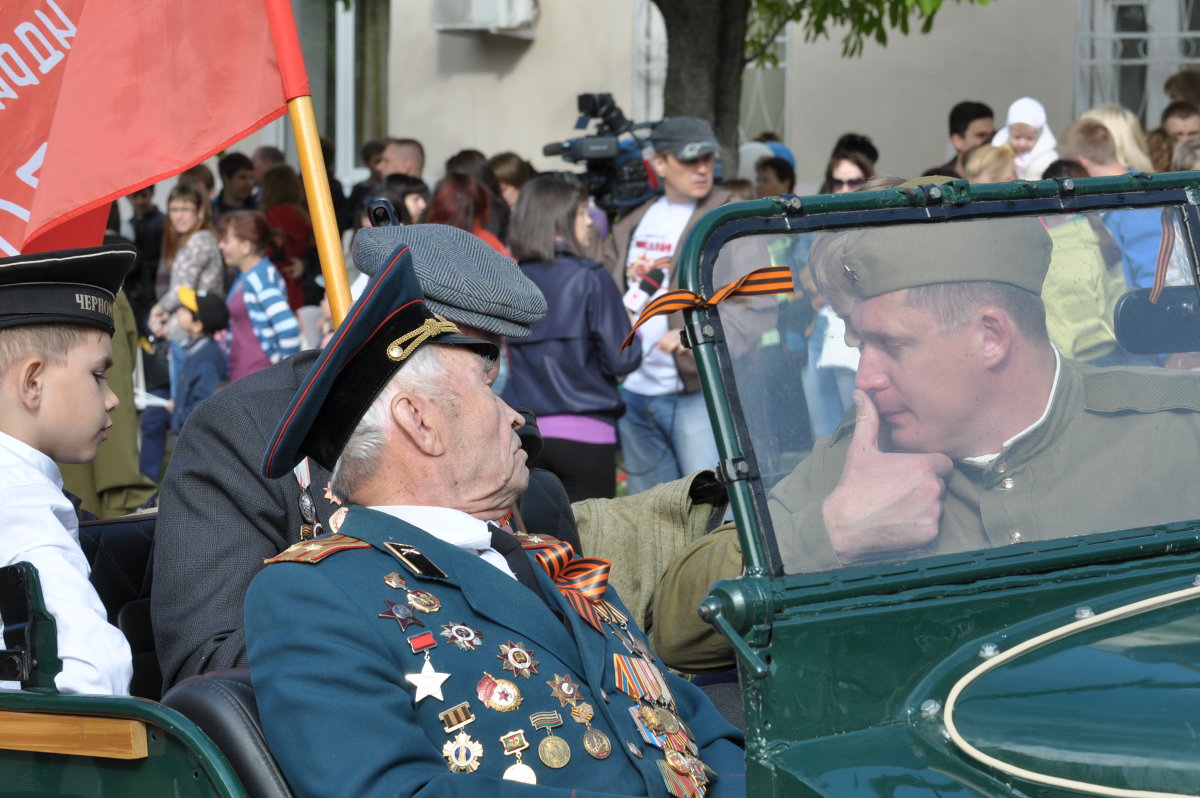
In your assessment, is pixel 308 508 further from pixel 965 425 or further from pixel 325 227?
pixel 965 425

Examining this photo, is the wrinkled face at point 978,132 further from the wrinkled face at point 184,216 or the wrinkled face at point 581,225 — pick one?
the wrinkled face at point 184,216

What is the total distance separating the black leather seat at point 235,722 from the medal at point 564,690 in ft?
1.42

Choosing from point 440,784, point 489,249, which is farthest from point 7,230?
point 440,784

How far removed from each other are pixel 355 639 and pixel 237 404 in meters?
0.97

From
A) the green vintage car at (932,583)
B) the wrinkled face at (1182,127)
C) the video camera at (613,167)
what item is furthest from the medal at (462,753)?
the wrinkled face at (1182,127)

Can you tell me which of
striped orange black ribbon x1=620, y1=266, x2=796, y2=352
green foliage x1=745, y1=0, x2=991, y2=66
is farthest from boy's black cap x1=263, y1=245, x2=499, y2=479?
green foliage x1=745, y1=0, x2=991, y2=66

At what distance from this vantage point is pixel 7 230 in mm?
3598

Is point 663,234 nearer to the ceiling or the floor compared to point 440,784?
nearer to the ceiling

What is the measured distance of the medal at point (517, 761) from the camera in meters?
2.19

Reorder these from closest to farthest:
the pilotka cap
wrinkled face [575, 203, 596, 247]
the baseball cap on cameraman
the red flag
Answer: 1. the pilotka cap
2. the red flag
3. wrinkled face [575, 203, 596, 247]
4. the baseball cap on cameraman

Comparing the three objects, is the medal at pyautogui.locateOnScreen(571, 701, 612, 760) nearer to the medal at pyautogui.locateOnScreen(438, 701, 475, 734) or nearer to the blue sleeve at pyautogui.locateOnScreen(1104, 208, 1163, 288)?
the medal at pyautogui.locateOnScreen(438, 701, 475, 734)

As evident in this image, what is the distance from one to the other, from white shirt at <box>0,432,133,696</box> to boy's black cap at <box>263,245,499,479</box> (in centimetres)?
42

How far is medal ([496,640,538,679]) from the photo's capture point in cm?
230

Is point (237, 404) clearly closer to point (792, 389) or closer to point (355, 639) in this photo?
point (355, 639)
